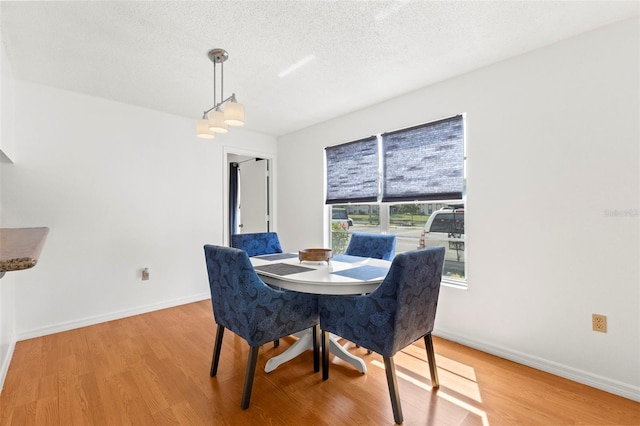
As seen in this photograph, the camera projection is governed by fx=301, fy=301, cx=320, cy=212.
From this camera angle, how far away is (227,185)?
4059mm

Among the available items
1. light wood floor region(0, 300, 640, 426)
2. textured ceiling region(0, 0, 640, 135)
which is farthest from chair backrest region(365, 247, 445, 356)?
textured ceiling region(0, 0, 640, 135)

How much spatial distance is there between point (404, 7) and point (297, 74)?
1071mm

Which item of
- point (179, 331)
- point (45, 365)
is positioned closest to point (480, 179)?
point (179, 331)

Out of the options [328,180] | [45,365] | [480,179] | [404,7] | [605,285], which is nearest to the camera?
[404,7]

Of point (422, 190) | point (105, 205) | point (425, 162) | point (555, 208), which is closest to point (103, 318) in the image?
point (105, 205)

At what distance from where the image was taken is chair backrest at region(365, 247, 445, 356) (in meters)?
1.50

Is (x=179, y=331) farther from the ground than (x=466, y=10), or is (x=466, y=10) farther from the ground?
(x=466, y=10)

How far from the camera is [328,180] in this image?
3910 mm

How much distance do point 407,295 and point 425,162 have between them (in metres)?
1.68

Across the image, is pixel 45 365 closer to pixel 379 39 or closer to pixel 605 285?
pixel 379 39

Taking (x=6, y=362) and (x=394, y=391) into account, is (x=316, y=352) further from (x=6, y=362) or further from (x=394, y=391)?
(x=6, y=362)

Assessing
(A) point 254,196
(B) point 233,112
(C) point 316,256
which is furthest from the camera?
(A) point 254,196

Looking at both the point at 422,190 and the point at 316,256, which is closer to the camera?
the point at 316,256

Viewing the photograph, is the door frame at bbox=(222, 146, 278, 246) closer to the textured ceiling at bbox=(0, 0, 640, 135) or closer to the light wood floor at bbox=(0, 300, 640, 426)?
the textured ceiling at bbox=(0, 0, 640, 135)
